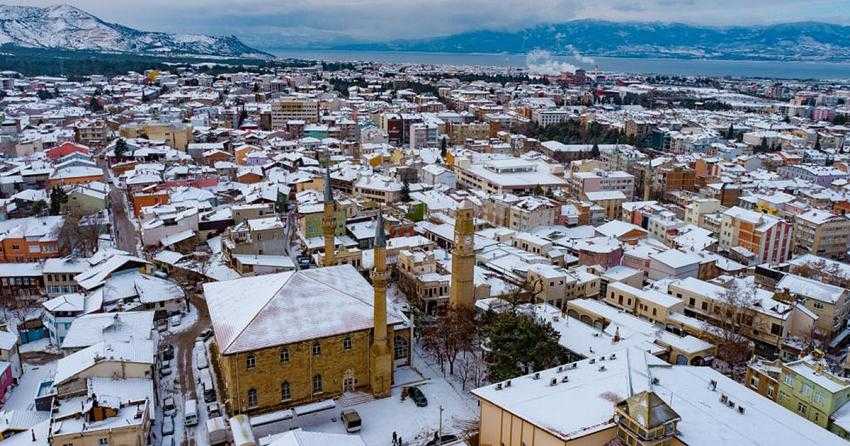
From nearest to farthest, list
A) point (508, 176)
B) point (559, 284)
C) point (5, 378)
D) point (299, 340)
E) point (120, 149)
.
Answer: point (299, 340) → point (5, 378) → point (559, 284) → point (508, 176) → point (120, 149)

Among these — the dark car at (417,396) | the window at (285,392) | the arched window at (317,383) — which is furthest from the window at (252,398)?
the dark car at (417,396)

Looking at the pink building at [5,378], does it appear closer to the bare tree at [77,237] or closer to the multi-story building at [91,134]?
the bare tree at [77,237]

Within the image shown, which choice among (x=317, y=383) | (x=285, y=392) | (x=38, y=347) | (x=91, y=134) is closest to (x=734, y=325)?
(x=317, y=383)

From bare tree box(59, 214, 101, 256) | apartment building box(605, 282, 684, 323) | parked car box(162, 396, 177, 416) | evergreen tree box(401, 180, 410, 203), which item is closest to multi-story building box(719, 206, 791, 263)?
apartment building box(605, 282, 684, 323)

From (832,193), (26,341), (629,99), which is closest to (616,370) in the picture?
(26,341)

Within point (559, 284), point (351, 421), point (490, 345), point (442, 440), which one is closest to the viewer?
point (442, 440)

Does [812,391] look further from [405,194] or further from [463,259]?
[405,194]

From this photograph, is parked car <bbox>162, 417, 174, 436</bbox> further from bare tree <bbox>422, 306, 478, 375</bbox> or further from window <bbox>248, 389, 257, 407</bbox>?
bare tree <bbox>422, 306, 478, 375</bbox>
